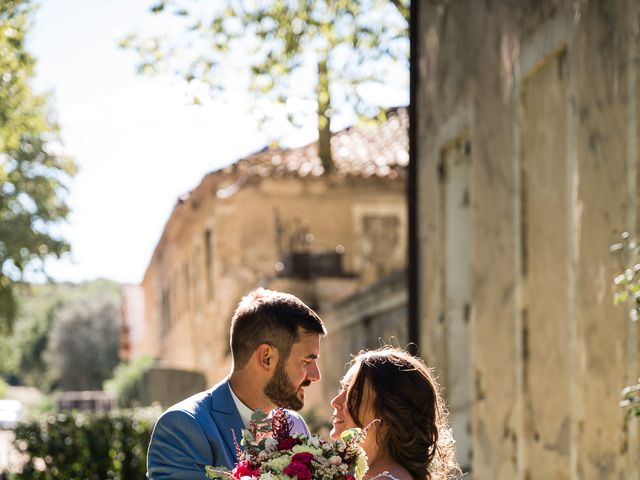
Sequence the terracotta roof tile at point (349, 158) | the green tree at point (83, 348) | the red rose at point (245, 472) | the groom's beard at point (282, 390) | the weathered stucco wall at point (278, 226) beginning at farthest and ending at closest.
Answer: the green tree at point (83, 348)
the weathered stucco wall at point (278, 226)
the terracotta roof tile at point (349, 158)
the groom's beard at point (282, 390)
the red rose at point (245, 472)

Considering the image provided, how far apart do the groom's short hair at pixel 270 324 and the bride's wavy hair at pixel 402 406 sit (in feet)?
1.17

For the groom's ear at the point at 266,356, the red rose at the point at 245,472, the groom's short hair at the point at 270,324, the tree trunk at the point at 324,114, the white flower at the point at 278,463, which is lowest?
the red rose at the point at 245,472

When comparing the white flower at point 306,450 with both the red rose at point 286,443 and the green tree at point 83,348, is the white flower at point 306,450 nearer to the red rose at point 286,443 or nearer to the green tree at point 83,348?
the red rose at point 286,443

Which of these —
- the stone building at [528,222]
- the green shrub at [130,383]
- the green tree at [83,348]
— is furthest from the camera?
the green tree at [83,348]

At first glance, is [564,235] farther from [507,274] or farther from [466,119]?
[466,119]

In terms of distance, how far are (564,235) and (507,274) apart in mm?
1514

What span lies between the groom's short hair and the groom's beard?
7 centimetres

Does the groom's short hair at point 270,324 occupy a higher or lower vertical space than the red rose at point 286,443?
higher

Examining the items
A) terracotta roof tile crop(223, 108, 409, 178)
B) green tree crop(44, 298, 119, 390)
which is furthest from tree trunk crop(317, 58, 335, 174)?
green tree crop(44, 298, 119, 390)

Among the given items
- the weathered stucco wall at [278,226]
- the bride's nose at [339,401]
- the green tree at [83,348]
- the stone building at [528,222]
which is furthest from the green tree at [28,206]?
the green tree at [83,348]

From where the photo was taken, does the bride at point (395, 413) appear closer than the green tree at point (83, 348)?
Yes

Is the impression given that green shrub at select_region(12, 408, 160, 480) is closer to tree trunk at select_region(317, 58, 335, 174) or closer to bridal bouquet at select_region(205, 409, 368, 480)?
tree trunk at select_region(317, 58, 335, 174)

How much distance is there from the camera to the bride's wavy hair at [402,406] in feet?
14.5

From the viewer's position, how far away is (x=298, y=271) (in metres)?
21.6
